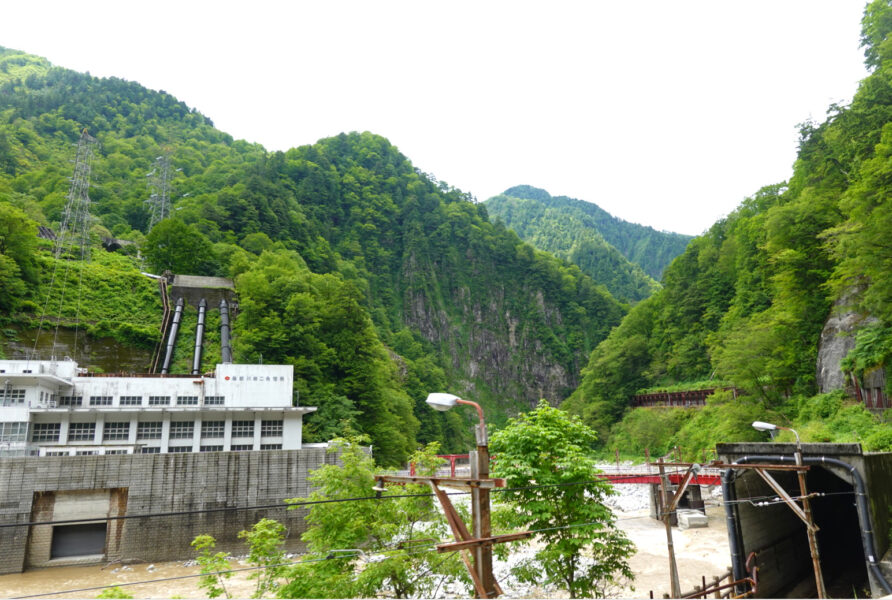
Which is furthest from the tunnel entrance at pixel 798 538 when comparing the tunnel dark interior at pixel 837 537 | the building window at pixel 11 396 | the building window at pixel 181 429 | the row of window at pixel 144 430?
the building window at pixel 11 396

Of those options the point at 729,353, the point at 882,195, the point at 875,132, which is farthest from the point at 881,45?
the point at 729,353

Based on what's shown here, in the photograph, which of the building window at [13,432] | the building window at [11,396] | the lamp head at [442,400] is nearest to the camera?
the lamp head at [442,400]

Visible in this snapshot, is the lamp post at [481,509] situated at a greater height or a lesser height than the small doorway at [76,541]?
greater

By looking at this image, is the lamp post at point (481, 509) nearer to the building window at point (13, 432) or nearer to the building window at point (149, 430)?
the building window at point (149, 430)

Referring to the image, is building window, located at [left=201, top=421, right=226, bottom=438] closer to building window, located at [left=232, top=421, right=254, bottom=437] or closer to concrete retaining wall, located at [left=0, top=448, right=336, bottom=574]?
building window, located at [left=232, top=421, right=254, bottom=437]

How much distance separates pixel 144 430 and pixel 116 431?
1704 millimetres

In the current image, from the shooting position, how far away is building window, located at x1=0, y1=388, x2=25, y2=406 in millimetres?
33781

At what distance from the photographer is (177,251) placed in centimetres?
6712

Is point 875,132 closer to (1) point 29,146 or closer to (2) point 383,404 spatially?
(2) point 383,404

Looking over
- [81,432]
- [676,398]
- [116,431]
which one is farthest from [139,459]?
[676,398]

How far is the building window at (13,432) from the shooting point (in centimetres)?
3331

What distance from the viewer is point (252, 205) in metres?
89.8

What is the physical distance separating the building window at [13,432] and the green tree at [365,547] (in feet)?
93.9

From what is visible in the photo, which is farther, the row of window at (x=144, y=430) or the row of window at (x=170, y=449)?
the row of window at (x=144, y=430)
